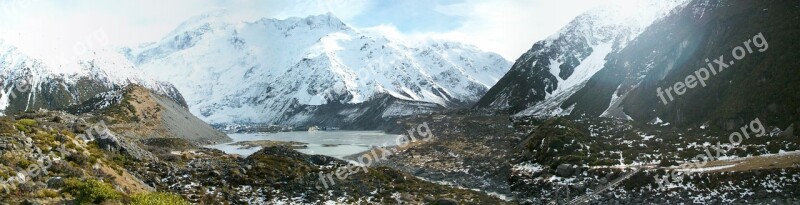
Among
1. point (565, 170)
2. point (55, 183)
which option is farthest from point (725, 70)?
point (55, 183)

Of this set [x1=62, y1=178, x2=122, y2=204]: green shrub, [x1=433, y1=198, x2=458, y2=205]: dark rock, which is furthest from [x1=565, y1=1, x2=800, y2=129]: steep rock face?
[x1=62, y1=178, x2=122, y2=204]: green shrub

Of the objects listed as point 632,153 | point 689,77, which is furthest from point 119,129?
point 689,77

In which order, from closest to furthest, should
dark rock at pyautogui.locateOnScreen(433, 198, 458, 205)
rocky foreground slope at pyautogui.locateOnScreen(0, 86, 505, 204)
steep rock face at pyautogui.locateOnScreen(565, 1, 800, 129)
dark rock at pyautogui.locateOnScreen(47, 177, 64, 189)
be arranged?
rocky foreground slope at pyautogui.locateOnScreen(0, 86, 505, 204) → dark rock at pyautogui.locateOnScreen(47, 177, 64, 189) → dark rock at pyautogui.locateOnScreen(433, 198, 458, 205) → steep rock face at pyautogui.locateOnScreen(565, 1, 800, 129)

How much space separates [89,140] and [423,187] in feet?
94.3

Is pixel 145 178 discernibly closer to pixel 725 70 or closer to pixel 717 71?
pixel 725 70

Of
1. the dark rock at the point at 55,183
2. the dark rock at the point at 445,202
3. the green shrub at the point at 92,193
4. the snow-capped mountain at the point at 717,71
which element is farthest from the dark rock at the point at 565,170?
the dark rock at the point at 55,183

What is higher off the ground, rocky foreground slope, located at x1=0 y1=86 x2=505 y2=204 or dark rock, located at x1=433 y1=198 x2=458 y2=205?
rocky foreground slope, located at x1=0 y1=86 x2=505 y2=204

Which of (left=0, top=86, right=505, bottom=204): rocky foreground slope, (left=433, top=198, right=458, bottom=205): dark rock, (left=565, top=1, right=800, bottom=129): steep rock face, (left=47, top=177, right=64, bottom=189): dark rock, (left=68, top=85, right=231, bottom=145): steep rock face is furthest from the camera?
(left=68, top=85, right=231, bottom=145): steep rock face

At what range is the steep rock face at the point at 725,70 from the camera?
219ft

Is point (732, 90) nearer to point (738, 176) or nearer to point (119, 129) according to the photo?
point (738, 176)

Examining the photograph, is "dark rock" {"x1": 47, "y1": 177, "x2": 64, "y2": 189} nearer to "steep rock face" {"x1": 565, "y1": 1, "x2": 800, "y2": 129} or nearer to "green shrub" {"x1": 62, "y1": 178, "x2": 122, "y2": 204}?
"green shrub" {"x1": 62, "y1": 178, "x2": 122, "y2": 204}

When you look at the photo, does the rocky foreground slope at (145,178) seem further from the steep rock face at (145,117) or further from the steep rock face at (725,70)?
the steep rock face at (145,117)

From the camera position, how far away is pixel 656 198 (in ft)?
143

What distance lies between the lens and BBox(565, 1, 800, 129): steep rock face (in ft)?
219
